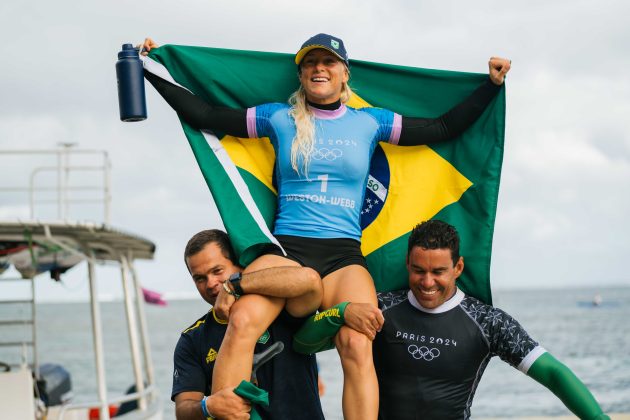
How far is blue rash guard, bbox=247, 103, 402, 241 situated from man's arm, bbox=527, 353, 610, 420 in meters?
1.14

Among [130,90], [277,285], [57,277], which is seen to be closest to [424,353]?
[277,285]

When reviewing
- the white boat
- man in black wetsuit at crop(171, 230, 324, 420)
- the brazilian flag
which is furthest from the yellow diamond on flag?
the white boat

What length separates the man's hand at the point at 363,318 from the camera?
4.23m

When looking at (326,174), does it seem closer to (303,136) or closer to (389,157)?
(303,136)

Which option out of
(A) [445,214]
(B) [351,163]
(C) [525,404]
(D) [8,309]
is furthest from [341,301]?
(C) [525,404]

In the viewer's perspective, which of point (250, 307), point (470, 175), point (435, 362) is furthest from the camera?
point (470, 175)

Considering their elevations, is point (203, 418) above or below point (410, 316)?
below

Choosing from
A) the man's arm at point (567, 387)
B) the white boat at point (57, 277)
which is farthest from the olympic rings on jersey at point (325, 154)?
the white boat at point (57, 277)

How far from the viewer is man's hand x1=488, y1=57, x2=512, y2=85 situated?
16.4 feet

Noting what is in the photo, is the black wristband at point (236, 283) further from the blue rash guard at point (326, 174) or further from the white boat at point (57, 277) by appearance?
the white boat at point (57, 277)

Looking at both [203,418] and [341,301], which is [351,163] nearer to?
[341,301]

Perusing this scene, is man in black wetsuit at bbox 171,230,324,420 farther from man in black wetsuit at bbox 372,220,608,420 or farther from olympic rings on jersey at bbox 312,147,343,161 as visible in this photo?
olympic rings on jersey at bbox 312,147,343,161

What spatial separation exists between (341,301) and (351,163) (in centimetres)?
74

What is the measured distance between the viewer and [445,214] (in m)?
5.34
